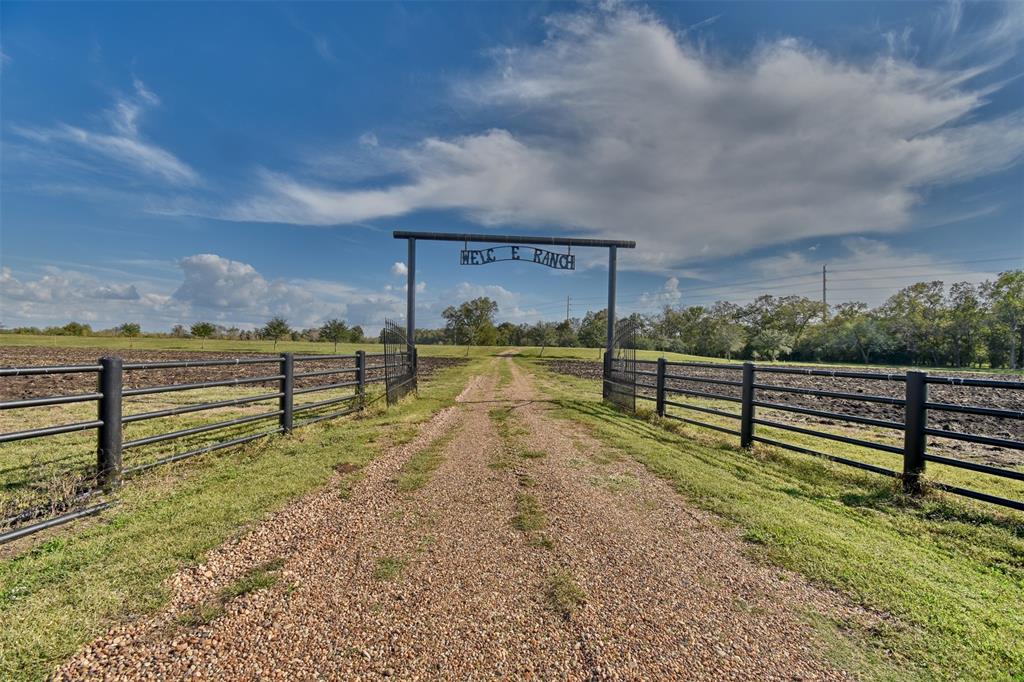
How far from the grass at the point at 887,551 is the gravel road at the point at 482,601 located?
24 cm

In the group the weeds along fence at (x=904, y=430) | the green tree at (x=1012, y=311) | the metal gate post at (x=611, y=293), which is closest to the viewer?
the weeds along fence at (x=904, y=430)

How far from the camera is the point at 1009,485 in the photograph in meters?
5.86

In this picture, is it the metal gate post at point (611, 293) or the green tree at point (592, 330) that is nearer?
the metal gate post at point (611, 293)

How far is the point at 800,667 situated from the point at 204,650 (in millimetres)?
3033

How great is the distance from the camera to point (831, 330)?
75750mm

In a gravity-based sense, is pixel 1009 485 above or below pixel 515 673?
below

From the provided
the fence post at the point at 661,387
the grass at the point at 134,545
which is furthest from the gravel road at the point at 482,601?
the fence post at the point at 661,387

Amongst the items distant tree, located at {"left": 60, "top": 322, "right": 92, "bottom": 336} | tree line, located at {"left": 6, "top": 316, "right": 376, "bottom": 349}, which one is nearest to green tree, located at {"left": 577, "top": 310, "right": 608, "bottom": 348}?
tree line, located at {"left": 6, "top": 316, "right": 376, "bottom": 349}

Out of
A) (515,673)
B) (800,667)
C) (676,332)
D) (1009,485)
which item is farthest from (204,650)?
(676,332)

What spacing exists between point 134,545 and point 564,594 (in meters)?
3.30

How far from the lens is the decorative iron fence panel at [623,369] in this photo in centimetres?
1023

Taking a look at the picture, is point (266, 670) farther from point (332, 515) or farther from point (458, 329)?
point (458, 329)

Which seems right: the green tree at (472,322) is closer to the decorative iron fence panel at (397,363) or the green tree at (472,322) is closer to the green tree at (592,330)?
the green tree at (592,330)

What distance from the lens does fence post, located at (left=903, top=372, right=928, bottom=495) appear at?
15.4 ft
